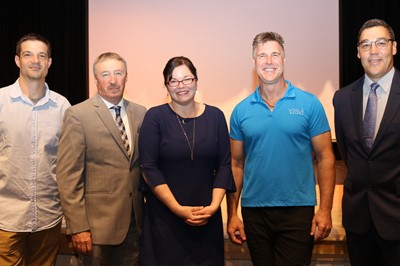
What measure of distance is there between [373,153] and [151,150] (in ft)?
3.34

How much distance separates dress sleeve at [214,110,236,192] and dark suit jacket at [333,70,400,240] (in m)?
0.57

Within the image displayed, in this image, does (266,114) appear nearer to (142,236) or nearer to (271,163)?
(271,163)

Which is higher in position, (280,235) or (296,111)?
(296,111)

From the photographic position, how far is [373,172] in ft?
7.27

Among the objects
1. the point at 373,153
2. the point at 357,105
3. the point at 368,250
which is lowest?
the point at 368,250

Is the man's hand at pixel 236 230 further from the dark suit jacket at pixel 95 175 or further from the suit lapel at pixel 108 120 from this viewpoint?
the suit lapel at pixel 108 120

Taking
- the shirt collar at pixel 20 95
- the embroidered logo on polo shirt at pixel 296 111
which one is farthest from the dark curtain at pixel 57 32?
the embroidered logo on polo shirt at pixel 296 111

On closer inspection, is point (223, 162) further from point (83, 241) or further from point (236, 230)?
point (83, 241)

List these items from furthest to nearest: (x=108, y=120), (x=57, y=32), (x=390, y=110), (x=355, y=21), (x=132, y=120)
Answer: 1. (x=57, y=32)
2. (x=355, y=21)
3. (x=132, y=120)
4. (x=108, y=120)
5. (x=390, y=110)

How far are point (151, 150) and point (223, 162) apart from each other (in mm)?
356

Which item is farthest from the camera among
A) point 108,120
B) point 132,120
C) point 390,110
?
point 132,120

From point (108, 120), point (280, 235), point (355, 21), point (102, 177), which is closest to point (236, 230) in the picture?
point (280, 235)

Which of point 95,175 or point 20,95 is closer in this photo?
point 95,175

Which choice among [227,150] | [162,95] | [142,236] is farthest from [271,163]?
[162,95]
